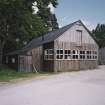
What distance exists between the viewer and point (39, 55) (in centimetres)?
3559

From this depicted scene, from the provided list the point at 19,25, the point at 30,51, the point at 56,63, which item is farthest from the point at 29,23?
the point at 56,63

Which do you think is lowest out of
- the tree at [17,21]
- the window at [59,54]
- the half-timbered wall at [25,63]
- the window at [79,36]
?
the half-timbered wall at [25,63]

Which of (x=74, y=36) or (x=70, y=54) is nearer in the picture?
(x=70, y=54)

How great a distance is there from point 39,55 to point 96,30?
157 feet

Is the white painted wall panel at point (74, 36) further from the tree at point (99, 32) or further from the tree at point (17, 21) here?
the tree at point (99, 32)

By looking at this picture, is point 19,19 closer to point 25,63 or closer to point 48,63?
point 25,63

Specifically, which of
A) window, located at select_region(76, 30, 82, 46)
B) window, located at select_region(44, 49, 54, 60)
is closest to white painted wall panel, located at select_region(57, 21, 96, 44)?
window, located at select_region(76, 30, 82, 46)

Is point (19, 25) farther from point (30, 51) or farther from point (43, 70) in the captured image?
point (43, 70)

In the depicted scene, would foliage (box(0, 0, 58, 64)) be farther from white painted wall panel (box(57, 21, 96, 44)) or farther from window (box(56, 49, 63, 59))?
window (box(56, 49, 63, 59))

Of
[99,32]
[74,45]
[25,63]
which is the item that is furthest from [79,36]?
[99,32]

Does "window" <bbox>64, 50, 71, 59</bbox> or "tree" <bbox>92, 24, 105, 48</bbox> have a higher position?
"tree" <bbox>92, 24, 105, 48</bbox>

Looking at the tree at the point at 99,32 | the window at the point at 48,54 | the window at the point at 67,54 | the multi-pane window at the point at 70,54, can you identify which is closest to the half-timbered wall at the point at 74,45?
the multi-pane window at the point at 70,54

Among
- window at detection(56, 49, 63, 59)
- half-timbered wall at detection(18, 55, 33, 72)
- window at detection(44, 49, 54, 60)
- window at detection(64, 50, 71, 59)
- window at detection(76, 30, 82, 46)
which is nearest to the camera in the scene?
window at detection(56, 49, 63, 59)

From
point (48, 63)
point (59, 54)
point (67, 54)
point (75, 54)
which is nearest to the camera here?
point (59, 54)
